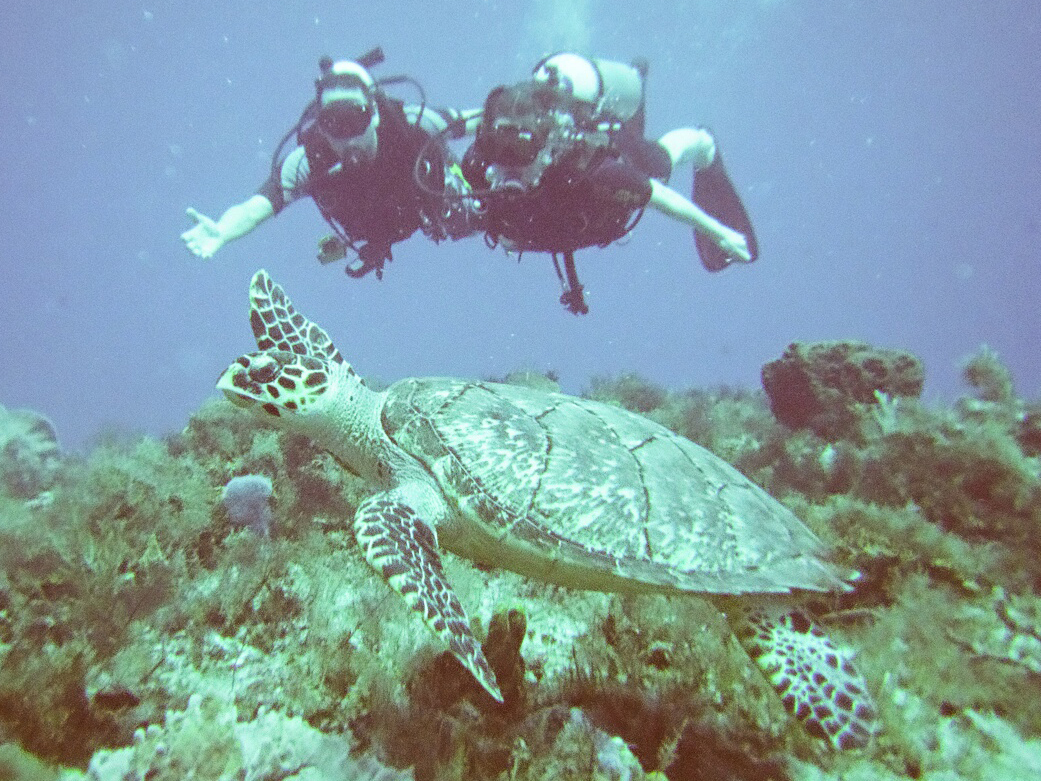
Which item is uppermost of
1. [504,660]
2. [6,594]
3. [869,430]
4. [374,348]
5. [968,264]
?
[968,264]

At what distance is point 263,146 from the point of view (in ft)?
235

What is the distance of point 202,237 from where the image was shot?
5539 millimetres

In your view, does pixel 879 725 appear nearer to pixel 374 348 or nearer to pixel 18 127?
pixel 18 127

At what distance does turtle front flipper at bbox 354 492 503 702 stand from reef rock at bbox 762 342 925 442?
513 cm

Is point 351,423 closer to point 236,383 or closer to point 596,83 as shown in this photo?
point 236,383

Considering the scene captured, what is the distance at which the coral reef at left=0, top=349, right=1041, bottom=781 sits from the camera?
2197 millimetres

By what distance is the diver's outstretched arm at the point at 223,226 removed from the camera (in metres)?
5.42

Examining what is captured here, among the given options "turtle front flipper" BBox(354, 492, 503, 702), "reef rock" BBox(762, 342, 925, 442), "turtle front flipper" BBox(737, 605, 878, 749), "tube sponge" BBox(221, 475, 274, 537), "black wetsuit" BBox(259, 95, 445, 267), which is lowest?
"tube sponge" BBox(221, 475, 274, 537)

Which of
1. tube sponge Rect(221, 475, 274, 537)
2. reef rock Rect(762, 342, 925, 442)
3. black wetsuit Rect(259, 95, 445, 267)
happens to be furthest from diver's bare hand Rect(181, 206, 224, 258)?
reef rock Rect(762, 342, 925, 442)

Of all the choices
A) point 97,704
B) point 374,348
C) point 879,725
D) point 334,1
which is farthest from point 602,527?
point 374,348

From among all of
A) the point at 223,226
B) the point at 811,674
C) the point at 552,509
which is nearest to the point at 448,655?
the point at 552,509

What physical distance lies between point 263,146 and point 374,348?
5922 cm

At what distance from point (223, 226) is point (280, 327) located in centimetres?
322

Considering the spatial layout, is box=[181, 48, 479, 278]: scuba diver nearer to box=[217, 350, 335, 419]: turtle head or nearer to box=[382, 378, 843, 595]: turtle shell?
box=[217, 350, 335, 419]: turtle head
